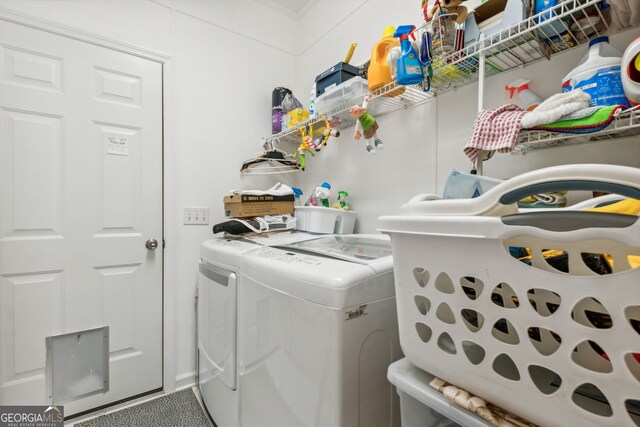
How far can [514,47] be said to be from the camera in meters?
0.99

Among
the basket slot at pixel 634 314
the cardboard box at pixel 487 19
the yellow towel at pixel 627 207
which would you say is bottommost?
the basket slot at pixel 634 314

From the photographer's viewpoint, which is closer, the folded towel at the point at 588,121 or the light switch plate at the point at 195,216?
the folded towel at the point at 588,121

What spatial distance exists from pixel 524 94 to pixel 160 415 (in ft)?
7.87

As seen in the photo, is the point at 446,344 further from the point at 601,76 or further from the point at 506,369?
the point at 601,76

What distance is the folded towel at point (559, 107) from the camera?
2.39ft

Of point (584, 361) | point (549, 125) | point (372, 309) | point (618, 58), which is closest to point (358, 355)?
point (372, 309)

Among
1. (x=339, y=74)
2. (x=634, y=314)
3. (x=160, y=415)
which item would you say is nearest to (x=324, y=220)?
Answer: (x=339, y=74)

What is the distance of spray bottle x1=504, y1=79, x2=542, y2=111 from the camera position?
3.31 feet

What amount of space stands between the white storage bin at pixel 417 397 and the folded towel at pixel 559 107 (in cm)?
72

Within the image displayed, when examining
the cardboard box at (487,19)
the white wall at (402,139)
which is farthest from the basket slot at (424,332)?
the cardboard box at (487,19)

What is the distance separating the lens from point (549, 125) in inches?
30.1

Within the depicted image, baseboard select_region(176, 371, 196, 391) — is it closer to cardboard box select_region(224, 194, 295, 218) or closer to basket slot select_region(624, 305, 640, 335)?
cardboard box select_region(224, 194, 295, 218)

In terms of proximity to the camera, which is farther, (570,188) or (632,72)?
(632,72)

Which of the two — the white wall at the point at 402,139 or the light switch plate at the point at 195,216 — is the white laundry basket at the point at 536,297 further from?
the light switch plate at the point at 195,216
